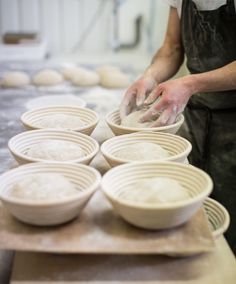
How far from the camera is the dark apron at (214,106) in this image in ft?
5.12

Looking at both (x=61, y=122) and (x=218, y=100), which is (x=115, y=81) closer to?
(x=218, y=100)

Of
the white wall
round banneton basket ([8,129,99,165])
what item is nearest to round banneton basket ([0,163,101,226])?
round banneton basket ([8,129,99,165])

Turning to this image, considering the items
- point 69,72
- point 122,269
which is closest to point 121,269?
point 122,269

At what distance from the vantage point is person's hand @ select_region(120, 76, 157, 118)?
60.0 inches

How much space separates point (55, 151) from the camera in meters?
1.19

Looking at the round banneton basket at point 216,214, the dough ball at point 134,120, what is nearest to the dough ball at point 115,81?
the dough ball at point 134,120

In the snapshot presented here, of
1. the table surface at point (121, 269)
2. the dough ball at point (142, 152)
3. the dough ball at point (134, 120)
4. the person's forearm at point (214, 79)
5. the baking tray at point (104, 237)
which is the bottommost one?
the table surface at point (121, 269)

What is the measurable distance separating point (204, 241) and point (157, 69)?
0.97 metres

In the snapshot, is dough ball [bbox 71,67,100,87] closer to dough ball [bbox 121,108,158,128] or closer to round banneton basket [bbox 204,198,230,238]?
dough ball [bbox 121,108,158,128]

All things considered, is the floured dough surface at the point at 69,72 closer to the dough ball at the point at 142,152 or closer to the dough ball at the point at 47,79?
the dough ball at the point at 47,79

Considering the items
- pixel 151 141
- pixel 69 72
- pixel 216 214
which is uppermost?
pixel 151 141

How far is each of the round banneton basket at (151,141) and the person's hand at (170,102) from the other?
0.24 feet

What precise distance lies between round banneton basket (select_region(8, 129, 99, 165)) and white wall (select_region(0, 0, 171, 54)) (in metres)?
2.33

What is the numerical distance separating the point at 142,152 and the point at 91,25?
2.55 meters
